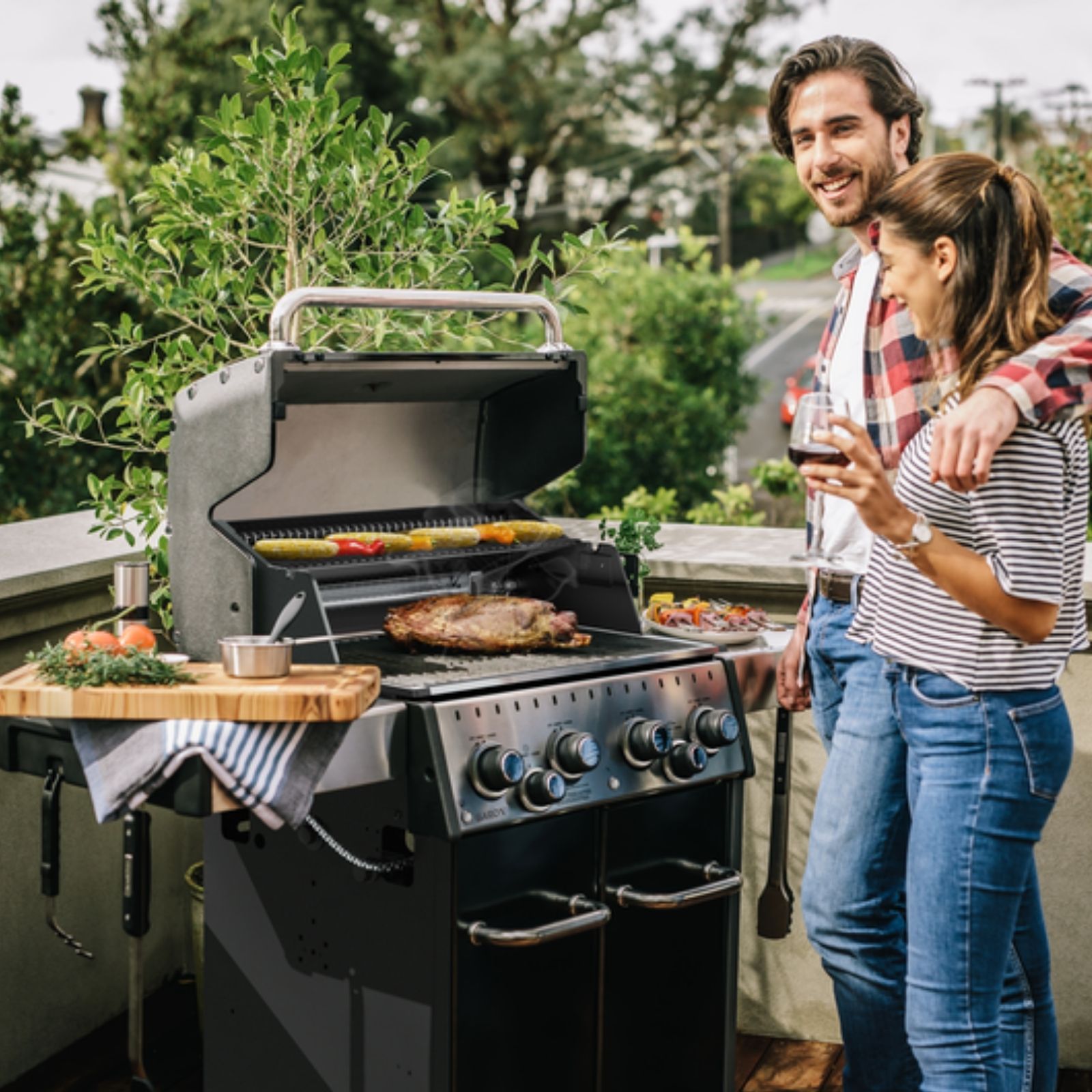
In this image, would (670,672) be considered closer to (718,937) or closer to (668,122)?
(718,937)

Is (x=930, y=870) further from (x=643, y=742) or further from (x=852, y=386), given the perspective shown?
(x=852, y=386)

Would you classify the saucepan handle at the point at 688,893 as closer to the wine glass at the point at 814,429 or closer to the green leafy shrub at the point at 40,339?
the wine glass at the point at 814,429

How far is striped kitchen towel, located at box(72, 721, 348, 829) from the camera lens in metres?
2.12

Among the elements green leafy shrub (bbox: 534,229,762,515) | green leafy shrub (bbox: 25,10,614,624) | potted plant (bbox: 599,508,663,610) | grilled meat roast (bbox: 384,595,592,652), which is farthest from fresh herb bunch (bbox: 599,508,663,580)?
green leafy shrub (bbox: 534,229,762,515)

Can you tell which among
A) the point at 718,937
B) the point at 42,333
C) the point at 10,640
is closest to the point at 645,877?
the point at 718,937

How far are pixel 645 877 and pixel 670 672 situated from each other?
0.38 metres

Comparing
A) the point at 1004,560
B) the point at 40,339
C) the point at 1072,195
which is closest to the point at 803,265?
the point at 1072,195

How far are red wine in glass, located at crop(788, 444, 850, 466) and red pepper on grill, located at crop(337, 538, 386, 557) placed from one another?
93 centimetres

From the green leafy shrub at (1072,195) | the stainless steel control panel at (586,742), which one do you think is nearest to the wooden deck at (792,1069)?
the stainless steel control panel at (586,742)

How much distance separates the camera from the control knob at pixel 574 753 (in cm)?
243

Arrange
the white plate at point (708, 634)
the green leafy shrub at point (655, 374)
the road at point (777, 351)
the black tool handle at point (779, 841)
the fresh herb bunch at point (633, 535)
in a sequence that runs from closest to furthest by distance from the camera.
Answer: the white plate at point (708, 634) < the black tool handle at point (779, 841) < the fresh herb bunch at point (633, 535) < the green leafy shrub at point (655, 374) < the road at point (777, 351)

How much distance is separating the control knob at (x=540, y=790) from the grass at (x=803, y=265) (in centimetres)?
4944

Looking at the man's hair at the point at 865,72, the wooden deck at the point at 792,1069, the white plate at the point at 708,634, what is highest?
the man's hair at the point at 865,72

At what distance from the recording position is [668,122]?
82.9 feet
